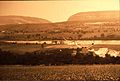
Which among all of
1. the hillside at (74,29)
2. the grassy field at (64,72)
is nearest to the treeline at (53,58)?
the grassy field at (64,72)

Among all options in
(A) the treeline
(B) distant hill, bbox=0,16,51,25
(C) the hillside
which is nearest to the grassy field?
(A) the treeline

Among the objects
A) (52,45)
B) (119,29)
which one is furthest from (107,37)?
(52,45)

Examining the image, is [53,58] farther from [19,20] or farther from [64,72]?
[19,20]

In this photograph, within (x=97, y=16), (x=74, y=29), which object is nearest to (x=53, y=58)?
(x=74, y=29)

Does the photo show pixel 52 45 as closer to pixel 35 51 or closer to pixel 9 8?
pixel 35 51

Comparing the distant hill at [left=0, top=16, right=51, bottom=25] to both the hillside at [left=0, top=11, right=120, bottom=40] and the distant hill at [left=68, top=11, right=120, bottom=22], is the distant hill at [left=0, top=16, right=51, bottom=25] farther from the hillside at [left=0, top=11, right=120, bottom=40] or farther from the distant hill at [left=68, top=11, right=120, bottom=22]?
the distant hill at [left=68, top=11, right=120, bottom=22]

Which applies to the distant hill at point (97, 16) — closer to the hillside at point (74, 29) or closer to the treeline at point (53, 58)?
the hillside at point (74, 29)
